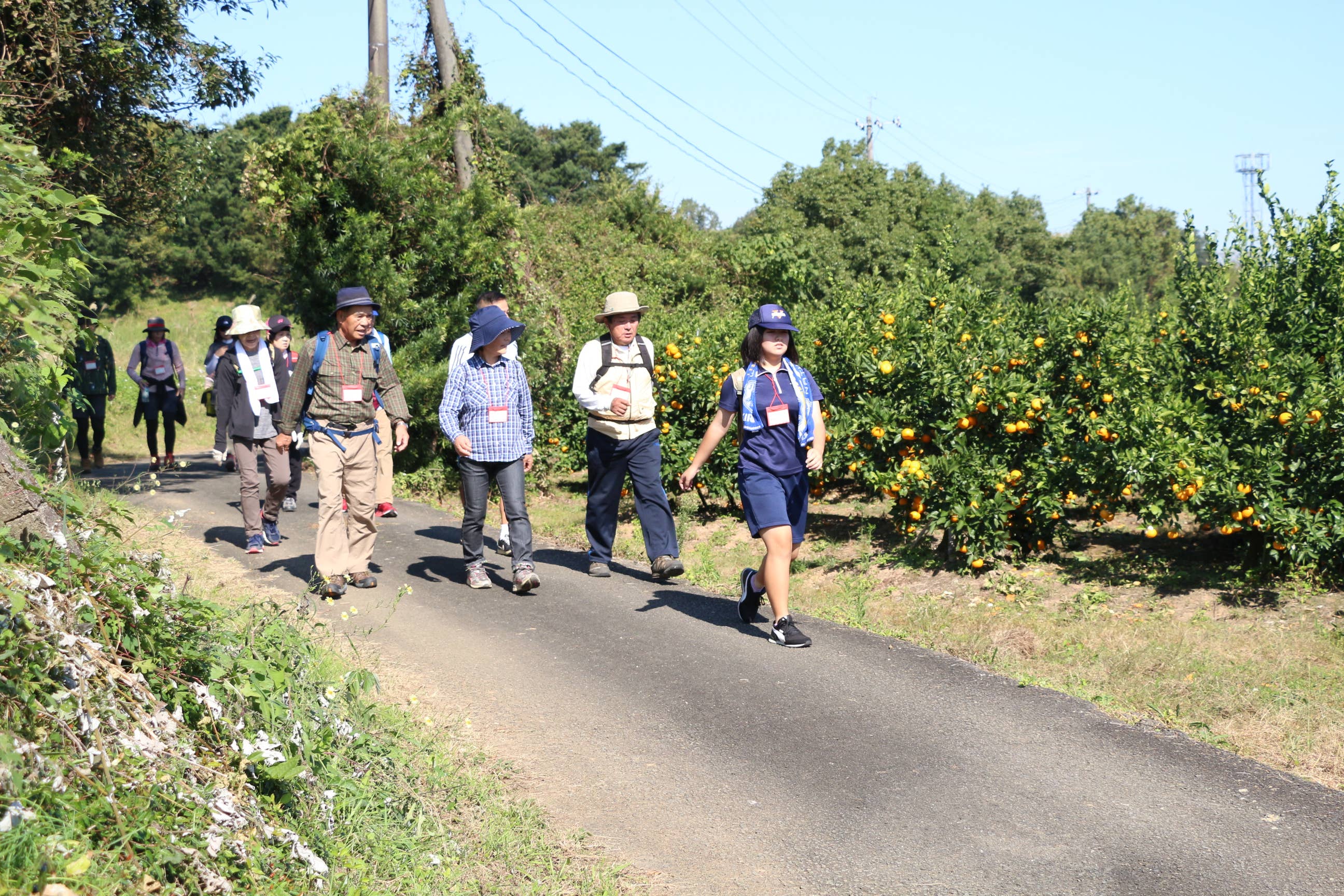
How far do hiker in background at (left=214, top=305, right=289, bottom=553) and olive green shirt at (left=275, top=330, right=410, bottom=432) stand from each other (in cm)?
137

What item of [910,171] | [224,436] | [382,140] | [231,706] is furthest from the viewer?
[910,171]

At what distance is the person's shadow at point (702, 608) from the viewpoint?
23.7 feet

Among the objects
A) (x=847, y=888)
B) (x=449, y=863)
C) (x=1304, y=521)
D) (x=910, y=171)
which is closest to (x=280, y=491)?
(x=449, y=863)

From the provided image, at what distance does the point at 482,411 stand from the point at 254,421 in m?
2.66

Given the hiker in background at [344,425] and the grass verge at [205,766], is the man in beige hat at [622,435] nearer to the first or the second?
the hiker in background at [344,425]

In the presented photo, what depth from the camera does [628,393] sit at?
8.51 m

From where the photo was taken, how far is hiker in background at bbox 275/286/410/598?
7570mm

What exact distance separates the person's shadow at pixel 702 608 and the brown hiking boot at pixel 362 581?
6.16ft

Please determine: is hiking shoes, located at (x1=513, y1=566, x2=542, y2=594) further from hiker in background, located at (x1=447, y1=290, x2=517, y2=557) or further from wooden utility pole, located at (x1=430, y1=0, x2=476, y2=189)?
wooden utility pole, located at (x1=430, y1=0, x2=476, y2=189)

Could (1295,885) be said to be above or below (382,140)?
below

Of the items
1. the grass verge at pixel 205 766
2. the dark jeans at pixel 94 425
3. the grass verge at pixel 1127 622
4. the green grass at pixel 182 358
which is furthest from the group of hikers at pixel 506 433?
the dark jeans at pixel 94 425

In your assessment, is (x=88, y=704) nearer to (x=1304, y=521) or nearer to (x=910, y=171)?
(x=1304, y=521)

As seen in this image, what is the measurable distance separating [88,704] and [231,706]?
1.95 feet

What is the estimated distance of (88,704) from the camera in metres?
3.20
